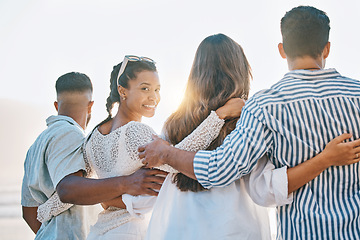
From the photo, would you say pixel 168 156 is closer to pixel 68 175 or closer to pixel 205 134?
pixel 205 134

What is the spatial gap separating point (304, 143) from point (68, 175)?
1.45 m

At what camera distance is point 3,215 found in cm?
1255

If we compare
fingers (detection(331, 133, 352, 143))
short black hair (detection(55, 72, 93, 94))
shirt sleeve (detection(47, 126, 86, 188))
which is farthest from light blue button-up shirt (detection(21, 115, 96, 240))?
fingers (detection(331, 133, 352, 143))

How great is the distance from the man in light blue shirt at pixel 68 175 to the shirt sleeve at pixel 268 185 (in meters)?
0.59

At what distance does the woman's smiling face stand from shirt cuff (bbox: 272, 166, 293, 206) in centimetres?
116

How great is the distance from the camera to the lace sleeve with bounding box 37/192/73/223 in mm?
2695

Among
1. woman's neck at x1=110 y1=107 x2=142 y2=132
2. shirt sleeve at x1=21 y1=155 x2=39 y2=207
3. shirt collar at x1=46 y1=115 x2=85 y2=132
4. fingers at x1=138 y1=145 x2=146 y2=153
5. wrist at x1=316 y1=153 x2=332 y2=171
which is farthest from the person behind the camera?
shirt sleeve at x1=21 y1=155 x2=39 y2=207

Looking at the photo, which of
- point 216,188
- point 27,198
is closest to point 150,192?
point 216,188

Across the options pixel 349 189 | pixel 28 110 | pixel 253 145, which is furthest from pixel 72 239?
pixel 28 110

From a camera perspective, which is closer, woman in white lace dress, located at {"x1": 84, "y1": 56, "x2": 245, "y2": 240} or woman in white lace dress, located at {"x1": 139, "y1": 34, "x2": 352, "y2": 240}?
woman in white lace dress, located at {"x1": 139, "y1": 34, "x2": 352, "y2": 240}

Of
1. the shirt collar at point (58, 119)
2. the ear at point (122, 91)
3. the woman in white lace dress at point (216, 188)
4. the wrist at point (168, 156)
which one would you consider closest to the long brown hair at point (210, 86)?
the woman in white lace dress at point (216, 188)

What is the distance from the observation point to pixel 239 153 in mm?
1707

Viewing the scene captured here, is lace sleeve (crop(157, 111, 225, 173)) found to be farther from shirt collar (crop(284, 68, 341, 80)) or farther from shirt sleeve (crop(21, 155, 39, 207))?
shirt sleeve (crop(21, 155, 39, 207))

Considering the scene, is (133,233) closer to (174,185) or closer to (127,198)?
(127,198)
